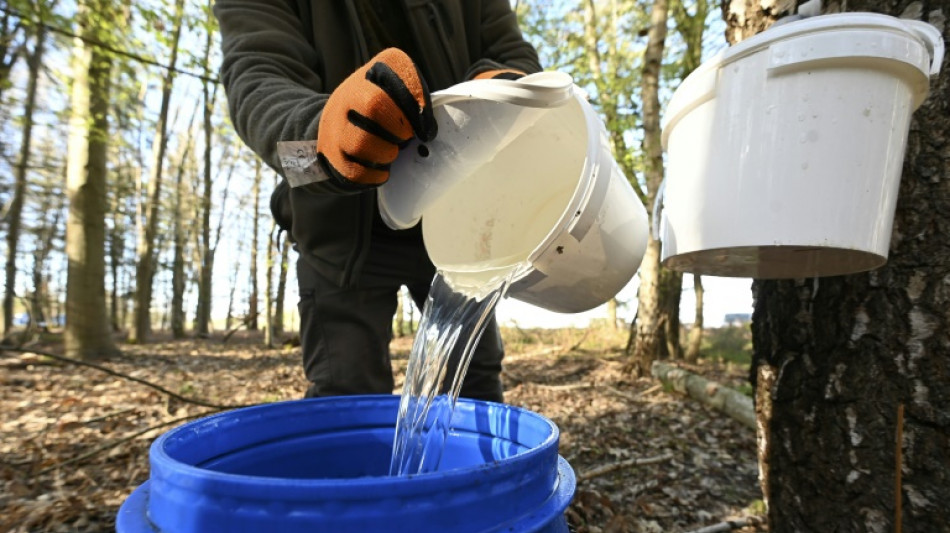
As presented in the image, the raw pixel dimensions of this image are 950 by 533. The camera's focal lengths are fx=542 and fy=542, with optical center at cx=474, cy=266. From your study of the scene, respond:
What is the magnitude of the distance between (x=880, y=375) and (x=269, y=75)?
1605mm

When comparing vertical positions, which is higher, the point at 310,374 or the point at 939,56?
the point at 939,56

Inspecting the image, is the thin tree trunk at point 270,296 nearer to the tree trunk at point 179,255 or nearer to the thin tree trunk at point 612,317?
the tree trunk at point 179,255

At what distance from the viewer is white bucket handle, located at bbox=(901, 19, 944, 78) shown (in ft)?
3.20

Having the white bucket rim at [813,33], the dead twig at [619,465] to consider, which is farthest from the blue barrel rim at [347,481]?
the dead twig at [619,465]

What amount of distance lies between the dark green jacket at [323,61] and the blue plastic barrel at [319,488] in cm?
56

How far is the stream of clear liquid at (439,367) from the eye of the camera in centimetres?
118

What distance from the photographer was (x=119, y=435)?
312cm

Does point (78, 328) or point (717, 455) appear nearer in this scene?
point (717, 455)

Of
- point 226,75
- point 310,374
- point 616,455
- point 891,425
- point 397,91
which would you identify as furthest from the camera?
point 616,455

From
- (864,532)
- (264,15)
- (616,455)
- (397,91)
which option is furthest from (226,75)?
(616,455)

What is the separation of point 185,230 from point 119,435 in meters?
15.4

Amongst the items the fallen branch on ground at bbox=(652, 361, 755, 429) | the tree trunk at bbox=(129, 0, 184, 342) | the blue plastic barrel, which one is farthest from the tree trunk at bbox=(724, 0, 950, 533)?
the tree trunk at bbox=(129, 0, 184, 342)

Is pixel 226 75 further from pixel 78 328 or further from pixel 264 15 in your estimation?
pixel 78 328

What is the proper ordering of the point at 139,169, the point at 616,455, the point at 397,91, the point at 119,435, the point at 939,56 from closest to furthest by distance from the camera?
the point at 397,91 < the point at 939,56 < the point at 616,455 < the point at 119,435 < the point at 139,169
